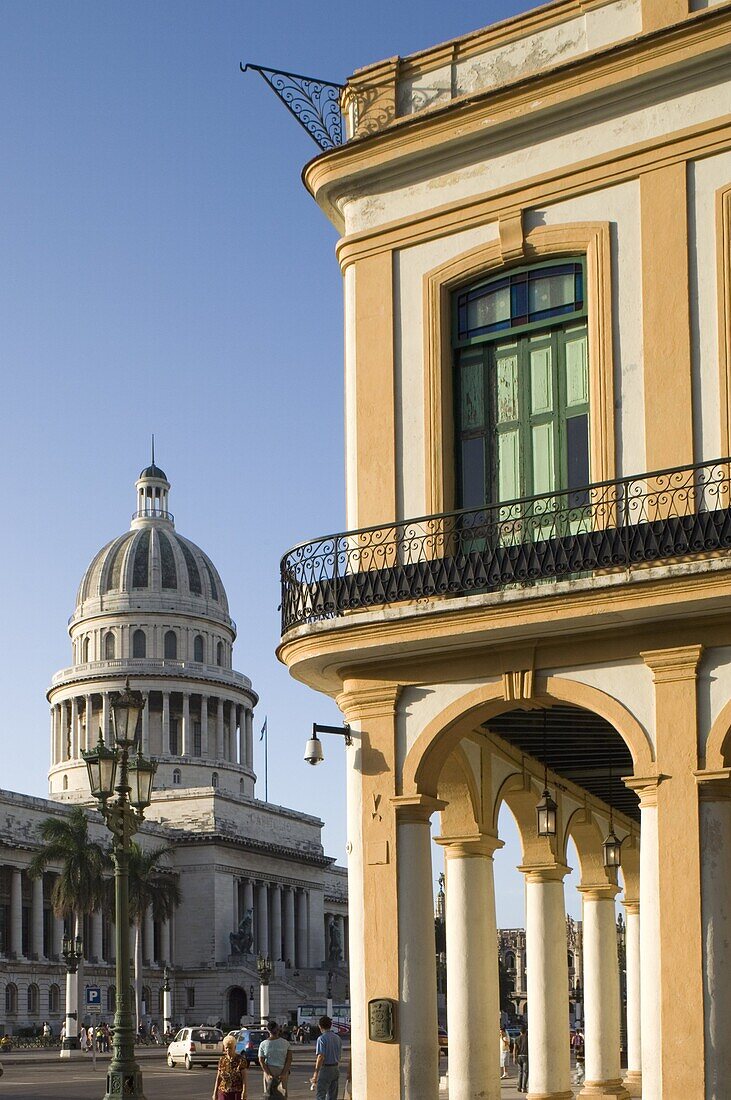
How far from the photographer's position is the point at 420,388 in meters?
18.8

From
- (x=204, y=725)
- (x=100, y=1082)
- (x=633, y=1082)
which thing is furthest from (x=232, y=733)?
(x=633, y=1082)

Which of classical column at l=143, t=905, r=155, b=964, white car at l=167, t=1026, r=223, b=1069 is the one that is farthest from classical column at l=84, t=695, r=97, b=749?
white car at l=167, t=1026, r=223, b=1069

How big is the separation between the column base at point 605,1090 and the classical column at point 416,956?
8.36 metres

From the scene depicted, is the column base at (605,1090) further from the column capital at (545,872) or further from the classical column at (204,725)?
the classical column at (204,725)

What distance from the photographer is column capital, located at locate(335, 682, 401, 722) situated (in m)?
18.2

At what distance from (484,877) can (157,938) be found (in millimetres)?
95175

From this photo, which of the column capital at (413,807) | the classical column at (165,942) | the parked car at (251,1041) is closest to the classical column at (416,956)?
the column capital at (413,807)

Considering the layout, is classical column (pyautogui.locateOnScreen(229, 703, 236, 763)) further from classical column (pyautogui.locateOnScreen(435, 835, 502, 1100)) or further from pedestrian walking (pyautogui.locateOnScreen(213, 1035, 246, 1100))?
classical column (pyautogui.locateOnScreen(435, 835, 502, 1100))

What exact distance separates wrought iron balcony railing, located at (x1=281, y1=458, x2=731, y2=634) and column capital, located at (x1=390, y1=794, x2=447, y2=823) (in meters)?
2.01

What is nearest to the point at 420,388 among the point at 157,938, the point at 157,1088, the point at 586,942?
the point at 586,942

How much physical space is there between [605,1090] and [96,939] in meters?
82.2

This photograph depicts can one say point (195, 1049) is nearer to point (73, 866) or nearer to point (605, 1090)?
point (73, 866)

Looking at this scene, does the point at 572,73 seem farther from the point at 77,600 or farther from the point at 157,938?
the point at 77,600

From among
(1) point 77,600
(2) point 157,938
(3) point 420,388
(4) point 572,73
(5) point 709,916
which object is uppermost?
(1) point 77,600
